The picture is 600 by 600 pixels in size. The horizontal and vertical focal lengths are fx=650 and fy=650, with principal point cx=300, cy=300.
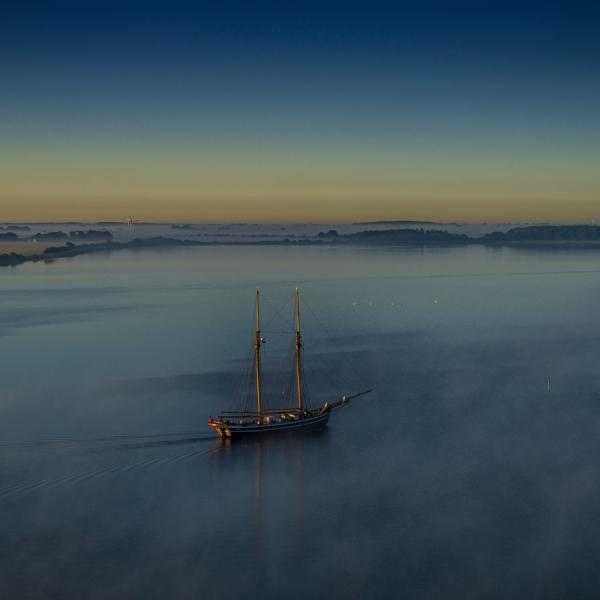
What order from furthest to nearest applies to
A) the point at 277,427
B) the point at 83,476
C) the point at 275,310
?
the point at 275,310
the point at 277,427
the point at 83,476

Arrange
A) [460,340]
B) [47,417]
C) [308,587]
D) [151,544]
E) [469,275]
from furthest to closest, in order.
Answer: [469,275] < [460,340] < [47,417] < [151,544] < [308,587]

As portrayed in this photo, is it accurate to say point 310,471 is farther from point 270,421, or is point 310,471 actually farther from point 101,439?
point 101,439

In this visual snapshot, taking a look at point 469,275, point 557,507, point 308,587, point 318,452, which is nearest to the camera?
point 308,587

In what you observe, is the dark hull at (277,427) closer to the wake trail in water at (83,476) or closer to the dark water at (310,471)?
the dark water at (310,471)

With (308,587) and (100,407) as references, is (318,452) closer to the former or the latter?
(308,587)

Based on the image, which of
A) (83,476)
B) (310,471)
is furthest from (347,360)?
(83,476)

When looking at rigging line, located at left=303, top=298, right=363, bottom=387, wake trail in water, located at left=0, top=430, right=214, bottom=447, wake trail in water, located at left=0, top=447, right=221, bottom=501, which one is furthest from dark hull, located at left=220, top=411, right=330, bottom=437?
rigging line, located at left=303, top=298, right=363, bottom=387

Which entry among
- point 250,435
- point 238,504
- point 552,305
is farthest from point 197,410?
point 552,305
